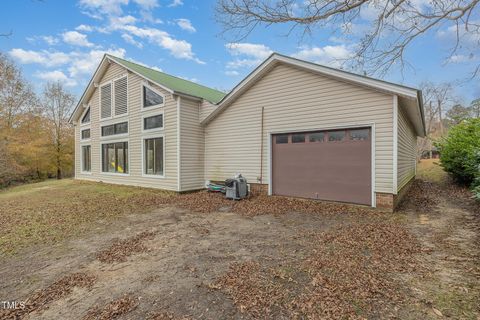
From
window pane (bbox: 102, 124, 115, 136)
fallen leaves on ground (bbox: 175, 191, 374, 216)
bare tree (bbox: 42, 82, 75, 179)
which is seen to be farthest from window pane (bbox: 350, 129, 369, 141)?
bare tree (bbox: 42, 82, 75, 179)

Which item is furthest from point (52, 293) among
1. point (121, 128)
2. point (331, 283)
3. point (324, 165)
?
point (121, 128)

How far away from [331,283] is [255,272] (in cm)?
102

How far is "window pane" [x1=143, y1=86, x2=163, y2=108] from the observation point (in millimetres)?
11079

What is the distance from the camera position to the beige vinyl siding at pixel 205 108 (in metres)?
10.8

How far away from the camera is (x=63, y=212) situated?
7359 millimetres

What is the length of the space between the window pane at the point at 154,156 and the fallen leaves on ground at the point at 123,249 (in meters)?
6.25

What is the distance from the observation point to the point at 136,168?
12008 millimetres

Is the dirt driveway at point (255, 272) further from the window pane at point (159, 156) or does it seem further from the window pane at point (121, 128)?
the window pane at point (121, 128)

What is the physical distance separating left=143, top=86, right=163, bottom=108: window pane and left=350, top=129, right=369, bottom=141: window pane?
322 inches

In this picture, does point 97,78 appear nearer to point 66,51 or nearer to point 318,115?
point 66,51

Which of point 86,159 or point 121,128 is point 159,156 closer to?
point 121,128

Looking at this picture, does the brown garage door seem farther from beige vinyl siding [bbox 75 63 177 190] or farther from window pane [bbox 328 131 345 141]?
beige vinyl siding [bbox 75 63 177 190]

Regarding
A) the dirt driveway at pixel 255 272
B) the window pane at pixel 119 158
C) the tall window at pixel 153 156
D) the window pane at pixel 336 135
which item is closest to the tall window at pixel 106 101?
the window pane at pixel 119 158

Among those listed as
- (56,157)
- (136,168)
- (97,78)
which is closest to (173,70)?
(97,78)
